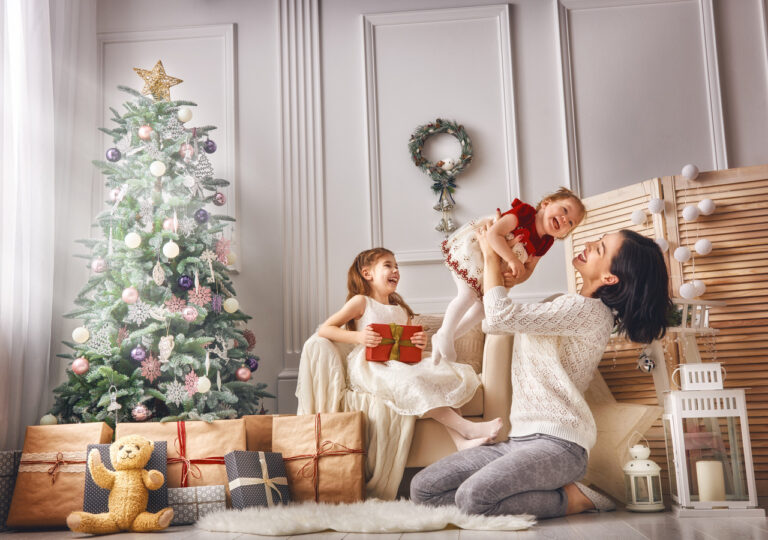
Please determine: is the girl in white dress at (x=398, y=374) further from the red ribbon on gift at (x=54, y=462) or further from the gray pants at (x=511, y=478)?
the red ribbon on gift at (x=54, y=462)

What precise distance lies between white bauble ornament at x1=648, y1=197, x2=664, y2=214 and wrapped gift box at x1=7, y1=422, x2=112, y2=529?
269 centimetres

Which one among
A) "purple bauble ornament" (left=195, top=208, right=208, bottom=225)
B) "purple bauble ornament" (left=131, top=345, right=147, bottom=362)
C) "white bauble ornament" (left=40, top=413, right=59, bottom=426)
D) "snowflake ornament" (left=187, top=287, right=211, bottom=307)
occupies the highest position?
"purple bauble ornament" (left=195, top=208, right=208, bottom=225)

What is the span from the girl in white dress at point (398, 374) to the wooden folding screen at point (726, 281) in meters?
0.91

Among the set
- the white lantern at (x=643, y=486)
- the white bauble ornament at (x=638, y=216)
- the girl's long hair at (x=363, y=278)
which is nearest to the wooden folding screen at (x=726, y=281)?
the white bauble ornament at (x=638, y=216)

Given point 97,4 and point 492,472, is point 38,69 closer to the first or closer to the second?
point 97,4

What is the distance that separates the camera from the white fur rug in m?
2.26

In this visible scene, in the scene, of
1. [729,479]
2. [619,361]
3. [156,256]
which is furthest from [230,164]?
[729,479]

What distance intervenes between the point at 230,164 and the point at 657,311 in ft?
9.43

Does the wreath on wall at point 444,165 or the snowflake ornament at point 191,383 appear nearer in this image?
the snowflake ornament at point 191,383

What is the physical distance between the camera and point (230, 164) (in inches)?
176

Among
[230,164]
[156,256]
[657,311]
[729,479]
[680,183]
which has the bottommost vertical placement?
[729,479]

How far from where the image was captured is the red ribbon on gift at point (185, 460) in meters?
2.88

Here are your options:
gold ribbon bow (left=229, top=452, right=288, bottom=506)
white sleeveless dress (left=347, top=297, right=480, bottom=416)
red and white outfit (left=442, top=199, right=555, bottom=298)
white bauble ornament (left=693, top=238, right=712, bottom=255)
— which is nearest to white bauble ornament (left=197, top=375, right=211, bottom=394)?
gold ribbon bow (left=229, top=452, right=288, bottom=506)

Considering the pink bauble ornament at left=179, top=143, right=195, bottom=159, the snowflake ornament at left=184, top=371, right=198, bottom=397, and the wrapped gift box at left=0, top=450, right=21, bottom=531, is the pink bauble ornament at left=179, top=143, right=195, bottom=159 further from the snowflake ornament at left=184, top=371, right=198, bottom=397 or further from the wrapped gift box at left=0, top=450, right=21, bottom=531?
the wrapped gift box at left=0, top=450, right=21, bottom=531
